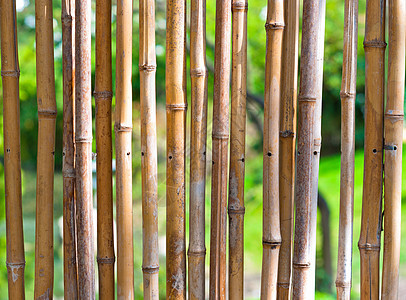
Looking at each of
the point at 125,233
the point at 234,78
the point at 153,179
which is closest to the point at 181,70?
the point at 234,78

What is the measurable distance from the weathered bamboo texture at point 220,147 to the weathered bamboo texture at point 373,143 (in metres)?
0.27

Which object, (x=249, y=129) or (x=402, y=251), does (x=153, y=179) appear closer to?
(x=249, y=129)

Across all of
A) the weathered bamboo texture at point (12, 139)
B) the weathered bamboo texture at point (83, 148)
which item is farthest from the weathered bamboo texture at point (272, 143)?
the weathered bamboo texture at point (12, 139)

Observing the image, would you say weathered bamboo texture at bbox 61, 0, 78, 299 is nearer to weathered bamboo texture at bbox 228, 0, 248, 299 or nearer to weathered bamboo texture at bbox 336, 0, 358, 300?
weathered bamboo texture at bbox 228, 0, 248, 299

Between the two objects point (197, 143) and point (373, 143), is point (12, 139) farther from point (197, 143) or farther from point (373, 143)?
point (373, 143)

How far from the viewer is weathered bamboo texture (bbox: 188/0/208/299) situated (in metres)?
0.89

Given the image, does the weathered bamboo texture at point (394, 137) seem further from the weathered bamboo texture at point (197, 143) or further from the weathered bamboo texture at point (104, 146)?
the weathered bamboo texture at point (104, 146)

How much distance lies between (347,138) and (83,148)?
A: 53cm

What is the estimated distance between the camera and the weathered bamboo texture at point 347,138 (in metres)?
0.86

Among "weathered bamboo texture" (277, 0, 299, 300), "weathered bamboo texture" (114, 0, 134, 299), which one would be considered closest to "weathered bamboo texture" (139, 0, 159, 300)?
"weathered bamboo texture" (114, 0, 134, 299)

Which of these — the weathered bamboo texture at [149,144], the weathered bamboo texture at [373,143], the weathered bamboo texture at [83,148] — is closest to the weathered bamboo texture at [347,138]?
the weathered bamboo texture at [373,143]

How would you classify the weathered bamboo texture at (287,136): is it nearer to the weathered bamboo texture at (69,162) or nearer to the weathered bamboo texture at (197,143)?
the weathered bamboo texture at (197,143)

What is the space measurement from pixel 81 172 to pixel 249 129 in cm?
43

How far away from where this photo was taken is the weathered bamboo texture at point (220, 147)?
89 cm
